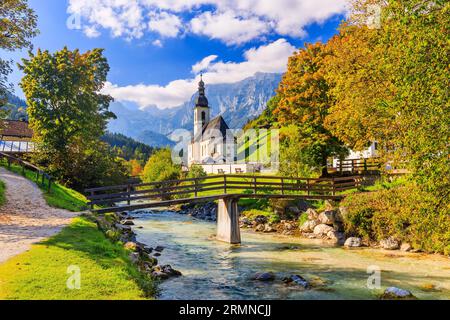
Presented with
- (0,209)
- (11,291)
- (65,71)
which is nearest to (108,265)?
(11,291)

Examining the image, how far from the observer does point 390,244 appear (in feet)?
72.6

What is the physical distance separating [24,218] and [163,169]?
54.2 meters

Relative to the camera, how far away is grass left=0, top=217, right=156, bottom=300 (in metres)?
8.64

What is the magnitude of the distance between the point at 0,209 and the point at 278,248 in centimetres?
1671

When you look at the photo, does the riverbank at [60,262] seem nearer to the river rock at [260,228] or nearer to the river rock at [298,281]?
the river rock at [298,281]

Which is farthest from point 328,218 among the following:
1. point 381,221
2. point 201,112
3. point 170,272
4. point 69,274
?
point 201,112

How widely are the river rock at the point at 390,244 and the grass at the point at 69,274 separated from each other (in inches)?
628

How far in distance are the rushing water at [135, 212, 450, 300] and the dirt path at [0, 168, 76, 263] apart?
5.50 meters

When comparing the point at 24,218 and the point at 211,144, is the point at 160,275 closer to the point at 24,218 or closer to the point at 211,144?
the point at 24,218

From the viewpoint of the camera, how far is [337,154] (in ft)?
115

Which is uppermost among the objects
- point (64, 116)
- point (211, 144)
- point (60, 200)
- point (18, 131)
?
point (211, 144)

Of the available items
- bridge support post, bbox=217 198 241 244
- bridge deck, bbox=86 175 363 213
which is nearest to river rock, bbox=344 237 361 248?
bridge deck, bbox=86 175 363 213

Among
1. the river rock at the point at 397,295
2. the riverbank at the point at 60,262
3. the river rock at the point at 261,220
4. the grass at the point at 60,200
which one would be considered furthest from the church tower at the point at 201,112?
the river rock at the point at 397,295

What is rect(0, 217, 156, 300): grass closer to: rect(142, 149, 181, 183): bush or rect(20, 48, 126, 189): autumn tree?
rect(20, 48, 126, 189): autumn tree
